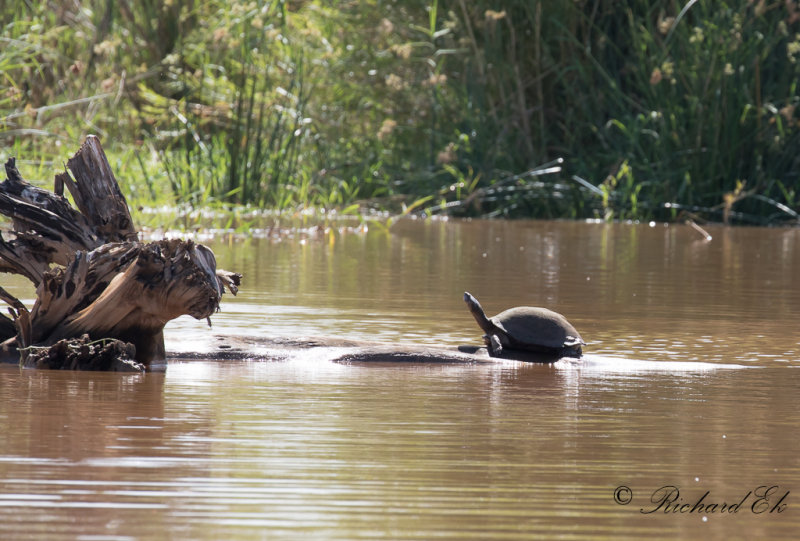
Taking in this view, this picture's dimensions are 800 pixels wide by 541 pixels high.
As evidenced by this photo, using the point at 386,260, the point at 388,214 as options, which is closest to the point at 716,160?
the point at 388,214

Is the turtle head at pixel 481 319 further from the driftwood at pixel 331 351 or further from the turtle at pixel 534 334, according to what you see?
the driftwood at pixel 331 351

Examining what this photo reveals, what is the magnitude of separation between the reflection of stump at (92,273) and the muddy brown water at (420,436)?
0.14m

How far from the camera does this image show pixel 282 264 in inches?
285

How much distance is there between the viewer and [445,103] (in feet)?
39.0

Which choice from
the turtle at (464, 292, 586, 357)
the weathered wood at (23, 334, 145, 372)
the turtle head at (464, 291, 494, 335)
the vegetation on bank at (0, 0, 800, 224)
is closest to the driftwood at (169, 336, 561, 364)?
the turtle at (464, 292, 586, 357)

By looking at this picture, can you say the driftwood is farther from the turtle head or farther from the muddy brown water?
the turtle head

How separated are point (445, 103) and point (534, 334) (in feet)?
25.7

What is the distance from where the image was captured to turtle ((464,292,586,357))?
13.8 feet

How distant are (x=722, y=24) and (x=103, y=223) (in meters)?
7.44

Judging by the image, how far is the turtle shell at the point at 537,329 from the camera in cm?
419

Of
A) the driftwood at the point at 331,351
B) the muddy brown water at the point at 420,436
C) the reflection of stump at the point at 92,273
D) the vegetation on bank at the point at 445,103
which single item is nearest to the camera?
the muddy brown water at the point at 420,436

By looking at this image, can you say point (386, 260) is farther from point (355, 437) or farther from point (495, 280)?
point (355, 437)

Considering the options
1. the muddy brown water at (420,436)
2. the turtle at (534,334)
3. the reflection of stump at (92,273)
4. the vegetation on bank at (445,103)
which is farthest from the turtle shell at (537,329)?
the vegetation on bank at (445,103)

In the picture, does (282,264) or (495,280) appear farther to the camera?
(282,264)
